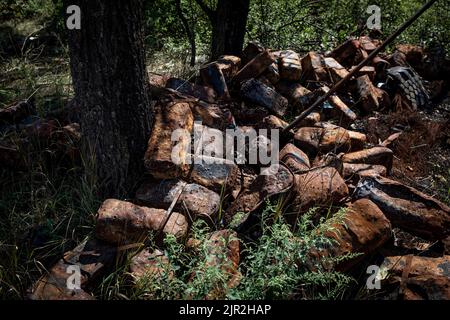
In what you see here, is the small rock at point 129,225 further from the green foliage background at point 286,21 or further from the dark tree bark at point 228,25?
the green foliage background at point 286,21

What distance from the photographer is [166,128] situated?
2.73 meters

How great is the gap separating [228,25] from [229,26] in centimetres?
1

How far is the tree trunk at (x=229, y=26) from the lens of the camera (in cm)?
408

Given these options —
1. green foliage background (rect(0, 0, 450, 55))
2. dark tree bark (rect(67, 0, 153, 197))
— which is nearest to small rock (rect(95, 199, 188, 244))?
dark tree bark (rect(67, 0, 153, 197))

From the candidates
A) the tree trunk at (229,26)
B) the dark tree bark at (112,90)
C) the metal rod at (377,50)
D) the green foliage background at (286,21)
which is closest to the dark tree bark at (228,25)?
the tree trunk at (229,26)

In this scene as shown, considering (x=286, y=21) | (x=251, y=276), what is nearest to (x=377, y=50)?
(x=251, y=276)

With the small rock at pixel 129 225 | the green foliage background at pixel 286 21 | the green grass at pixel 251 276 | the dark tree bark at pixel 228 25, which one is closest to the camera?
the green grass at pixel 251 276

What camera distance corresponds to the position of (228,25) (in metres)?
4.13

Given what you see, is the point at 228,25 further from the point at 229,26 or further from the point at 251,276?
the point at 251,276

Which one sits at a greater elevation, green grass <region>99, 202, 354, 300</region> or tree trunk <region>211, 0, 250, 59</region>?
tree trunk <region>211, 0, 250, 59</region>

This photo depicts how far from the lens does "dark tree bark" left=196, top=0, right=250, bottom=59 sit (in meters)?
4.08

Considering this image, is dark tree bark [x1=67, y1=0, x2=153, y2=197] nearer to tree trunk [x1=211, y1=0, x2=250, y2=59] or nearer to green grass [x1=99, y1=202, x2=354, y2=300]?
green grass [x1=99, y1=202, x2=354, y2=300]
